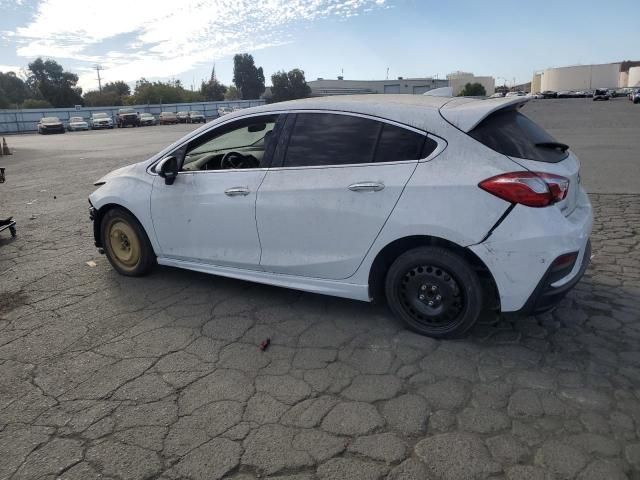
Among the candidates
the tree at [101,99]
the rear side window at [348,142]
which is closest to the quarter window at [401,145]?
the rear side window at [348,142]

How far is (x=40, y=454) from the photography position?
252 centimetres

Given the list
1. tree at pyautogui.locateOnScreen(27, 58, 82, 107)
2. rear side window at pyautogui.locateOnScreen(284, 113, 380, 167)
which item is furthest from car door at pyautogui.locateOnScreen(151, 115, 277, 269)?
tree at pyautogui.locateOnScreen(27, 58, 82, 107)

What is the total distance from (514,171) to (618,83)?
152 metres

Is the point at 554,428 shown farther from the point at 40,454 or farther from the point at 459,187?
the point at 40,454

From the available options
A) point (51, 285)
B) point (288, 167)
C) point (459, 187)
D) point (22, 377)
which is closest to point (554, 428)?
point (459, 187)

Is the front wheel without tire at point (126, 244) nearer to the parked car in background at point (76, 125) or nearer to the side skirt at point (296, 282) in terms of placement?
the side skirt at point (296, 282)

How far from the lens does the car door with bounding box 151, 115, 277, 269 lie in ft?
13.1

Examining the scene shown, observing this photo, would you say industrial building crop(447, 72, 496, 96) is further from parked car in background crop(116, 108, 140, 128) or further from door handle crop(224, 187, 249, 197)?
door handle crop(224, 187, 249, 197)

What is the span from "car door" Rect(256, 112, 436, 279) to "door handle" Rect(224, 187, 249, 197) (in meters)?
0.15

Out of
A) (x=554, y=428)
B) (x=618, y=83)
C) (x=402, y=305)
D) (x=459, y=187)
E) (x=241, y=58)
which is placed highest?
(x=241, y=58)

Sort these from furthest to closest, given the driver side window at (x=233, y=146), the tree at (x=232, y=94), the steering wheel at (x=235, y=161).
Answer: the tree at (x=232, y=94), the steering wheel at (x=235, y=161), the driver side window at (x=233, y=146)

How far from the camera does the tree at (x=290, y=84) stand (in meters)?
85.0

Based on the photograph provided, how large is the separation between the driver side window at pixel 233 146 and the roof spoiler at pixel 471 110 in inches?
54.5

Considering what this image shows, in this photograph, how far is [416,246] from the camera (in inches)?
135
